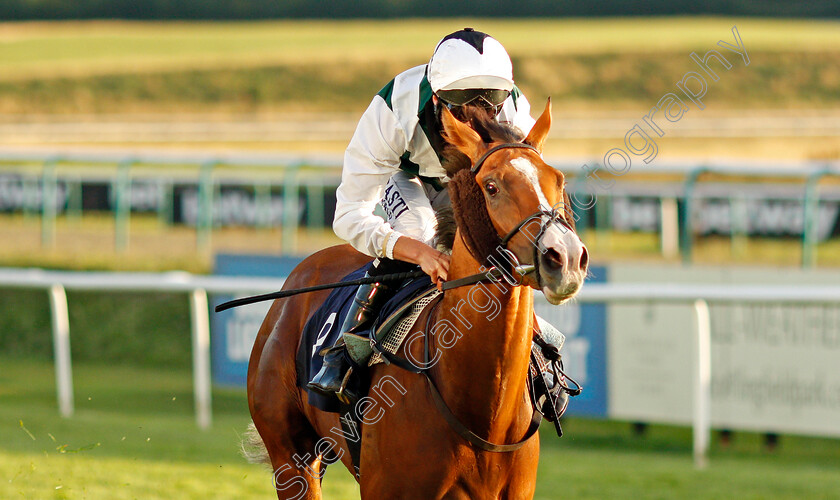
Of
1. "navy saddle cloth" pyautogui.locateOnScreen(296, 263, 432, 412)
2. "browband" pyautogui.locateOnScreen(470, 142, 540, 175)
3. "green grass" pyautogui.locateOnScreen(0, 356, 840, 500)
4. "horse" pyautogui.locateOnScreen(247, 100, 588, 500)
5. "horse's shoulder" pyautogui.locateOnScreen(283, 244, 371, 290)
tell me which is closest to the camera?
"horse" pyautogui.locateOnScreen(247, 100, 588, 500)

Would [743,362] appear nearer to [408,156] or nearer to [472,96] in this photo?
[408,156]

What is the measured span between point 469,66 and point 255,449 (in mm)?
1842

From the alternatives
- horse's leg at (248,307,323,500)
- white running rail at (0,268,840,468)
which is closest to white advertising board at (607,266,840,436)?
white running rail at (0,268,840,468)

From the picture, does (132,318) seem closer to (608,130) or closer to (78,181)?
(78,181)

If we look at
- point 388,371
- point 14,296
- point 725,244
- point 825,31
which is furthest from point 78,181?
point 825,31

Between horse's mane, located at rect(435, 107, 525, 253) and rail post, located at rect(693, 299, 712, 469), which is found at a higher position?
horse's mane, located at rect(435, 107, 525, 253)

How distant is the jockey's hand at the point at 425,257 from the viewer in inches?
114

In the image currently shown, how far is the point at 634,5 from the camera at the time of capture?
48.3 meters

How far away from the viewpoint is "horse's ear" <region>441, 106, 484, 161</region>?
276 cm

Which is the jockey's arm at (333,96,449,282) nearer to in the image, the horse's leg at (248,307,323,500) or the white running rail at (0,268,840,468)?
the horse's leg at (248,307,323,500)

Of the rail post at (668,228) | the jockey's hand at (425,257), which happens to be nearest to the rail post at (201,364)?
the jockey's hand at (425,257)

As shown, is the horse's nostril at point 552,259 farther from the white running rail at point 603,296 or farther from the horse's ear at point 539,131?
the white running rail at point 603,296

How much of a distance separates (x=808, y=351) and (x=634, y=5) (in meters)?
44.8

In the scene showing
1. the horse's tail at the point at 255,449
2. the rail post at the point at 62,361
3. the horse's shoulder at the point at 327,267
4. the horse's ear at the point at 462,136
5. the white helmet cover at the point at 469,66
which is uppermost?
the white helmet cover at the point at 469,66
